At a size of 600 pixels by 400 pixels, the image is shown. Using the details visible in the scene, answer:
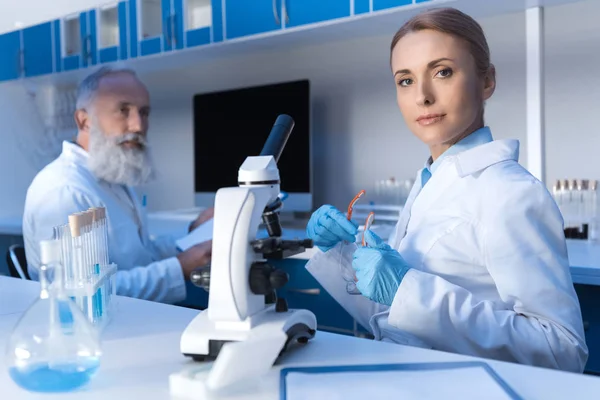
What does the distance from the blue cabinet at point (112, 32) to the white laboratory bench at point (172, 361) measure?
2814mm

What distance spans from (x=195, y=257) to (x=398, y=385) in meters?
1.45

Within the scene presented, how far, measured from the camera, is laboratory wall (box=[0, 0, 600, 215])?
104 inches

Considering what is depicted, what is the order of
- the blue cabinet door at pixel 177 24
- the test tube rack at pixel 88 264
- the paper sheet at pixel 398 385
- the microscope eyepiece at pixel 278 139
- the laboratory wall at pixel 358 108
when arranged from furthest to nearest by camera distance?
the blue cabinet door at pixel 177 24 → the laboratory wall at pixel 358 108 → the test tube rack at pixel 88 264 → the microscope eyepiece at pixel 278 139 → the paper sheet at pixel 398 385

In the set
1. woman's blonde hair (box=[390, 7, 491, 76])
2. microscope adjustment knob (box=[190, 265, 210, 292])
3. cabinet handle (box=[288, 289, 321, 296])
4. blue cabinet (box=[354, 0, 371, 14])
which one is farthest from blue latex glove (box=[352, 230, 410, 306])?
blue cabinet (box=[354, 0, 371, 14])

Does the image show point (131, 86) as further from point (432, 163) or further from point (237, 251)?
point (237, 251)

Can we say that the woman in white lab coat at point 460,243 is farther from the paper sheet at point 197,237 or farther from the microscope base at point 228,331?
the paper sheet at point 197,237

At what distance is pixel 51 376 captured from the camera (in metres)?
0.85

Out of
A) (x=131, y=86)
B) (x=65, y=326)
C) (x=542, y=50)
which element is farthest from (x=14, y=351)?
(x=542, y=50)

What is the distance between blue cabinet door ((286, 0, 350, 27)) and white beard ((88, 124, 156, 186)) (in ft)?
3.14

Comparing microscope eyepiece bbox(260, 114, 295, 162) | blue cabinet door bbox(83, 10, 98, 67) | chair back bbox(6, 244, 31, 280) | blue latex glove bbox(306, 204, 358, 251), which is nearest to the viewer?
microscope eyepiece bbox(260, 114, 295, 162)

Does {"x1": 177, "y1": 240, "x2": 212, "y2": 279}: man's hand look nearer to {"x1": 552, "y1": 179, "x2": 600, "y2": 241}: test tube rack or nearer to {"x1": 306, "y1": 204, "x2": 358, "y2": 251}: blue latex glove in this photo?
{"x1": 306, "y1": 204, "x2": 358, "y2": 251}: blue latex glove

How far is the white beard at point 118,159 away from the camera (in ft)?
7.91

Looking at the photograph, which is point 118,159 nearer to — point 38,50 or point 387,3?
point 387,3

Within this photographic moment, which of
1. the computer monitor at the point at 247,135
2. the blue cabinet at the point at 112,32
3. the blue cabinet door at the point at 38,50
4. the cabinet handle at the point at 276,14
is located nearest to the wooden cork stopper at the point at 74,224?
the computer monitor at the point at 247,135
